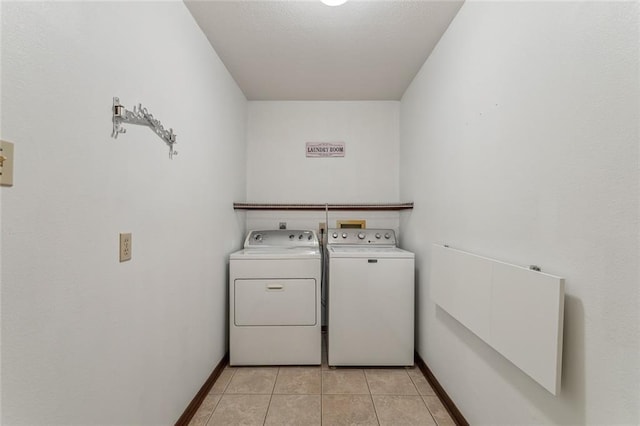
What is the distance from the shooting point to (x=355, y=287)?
2201 mm

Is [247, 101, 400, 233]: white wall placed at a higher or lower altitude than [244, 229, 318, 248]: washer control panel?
higher

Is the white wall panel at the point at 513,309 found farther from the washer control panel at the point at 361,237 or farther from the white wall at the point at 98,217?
the white wall at the point at 98,217

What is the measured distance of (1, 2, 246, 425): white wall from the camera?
735 millimetres

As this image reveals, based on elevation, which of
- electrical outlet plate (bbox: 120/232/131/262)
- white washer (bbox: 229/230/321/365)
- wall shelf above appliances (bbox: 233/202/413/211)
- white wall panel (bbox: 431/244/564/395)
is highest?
wall shelf above appliances (bbox: 233/202/413/211)

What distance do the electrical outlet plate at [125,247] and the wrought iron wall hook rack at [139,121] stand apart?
0.38 metres

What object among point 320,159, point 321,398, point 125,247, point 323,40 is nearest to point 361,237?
point 320,159

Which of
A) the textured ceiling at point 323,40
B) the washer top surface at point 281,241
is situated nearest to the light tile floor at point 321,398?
the washer top surface at point 281,241

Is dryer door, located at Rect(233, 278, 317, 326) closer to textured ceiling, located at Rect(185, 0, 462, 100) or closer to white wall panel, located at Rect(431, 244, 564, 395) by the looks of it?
white wall panel, located at Rect(431, 244, 564, 395)

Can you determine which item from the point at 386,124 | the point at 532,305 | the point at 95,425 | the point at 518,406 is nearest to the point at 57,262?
the point at 95,425

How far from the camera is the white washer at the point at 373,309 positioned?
7.21 feet

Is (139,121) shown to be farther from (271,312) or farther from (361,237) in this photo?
(361,237)

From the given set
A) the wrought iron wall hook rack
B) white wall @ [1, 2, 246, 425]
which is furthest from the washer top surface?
the wrought iron wall hook rack

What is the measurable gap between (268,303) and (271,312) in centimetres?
7

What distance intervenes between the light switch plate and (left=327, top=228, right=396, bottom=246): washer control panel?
7.37 ft
